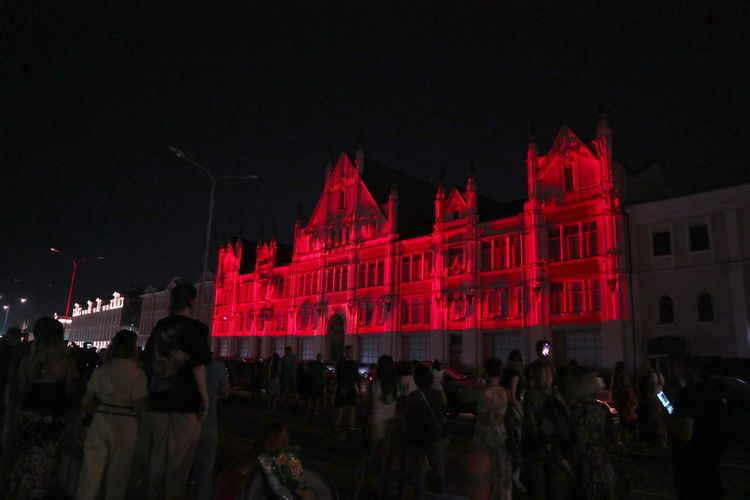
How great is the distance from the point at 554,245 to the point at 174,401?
2874cm

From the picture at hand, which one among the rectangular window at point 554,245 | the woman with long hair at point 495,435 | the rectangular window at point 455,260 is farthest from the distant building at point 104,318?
the woman with long hair at point 495,435

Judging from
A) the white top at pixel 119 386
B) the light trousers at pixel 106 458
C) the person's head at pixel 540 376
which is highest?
the person's head at pixel 540 376

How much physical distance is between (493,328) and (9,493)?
29114 mm

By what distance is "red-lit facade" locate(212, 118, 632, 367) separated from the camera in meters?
29.0

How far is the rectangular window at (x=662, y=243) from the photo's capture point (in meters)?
27.1

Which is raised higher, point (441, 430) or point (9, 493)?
point (441, 430)

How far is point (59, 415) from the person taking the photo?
6.14 m

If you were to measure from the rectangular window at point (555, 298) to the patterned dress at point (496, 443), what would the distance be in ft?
81.9

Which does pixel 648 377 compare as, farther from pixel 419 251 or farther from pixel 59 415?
pixel 419 251

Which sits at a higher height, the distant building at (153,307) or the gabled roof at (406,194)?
the gabled roof at (406,194)

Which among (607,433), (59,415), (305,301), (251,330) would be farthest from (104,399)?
(251,330)

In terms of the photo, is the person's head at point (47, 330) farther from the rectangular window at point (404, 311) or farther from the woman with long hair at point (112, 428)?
the rectangular window at point (404, 311)

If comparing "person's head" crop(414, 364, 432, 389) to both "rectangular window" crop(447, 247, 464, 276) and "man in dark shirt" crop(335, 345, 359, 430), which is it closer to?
"man in dark shirt" crop(335, 345, 359, 430)

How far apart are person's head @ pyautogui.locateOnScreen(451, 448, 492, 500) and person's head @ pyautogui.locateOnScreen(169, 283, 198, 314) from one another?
3323 mm
